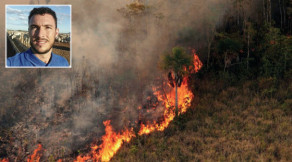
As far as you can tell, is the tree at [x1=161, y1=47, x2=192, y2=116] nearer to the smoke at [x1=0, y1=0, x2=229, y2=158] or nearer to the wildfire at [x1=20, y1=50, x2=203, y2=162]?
the wildfire at [x1=20, y1=50, x2=203, y2=162]

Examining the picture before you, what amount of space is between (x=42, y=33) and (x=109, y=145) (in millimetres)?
9477

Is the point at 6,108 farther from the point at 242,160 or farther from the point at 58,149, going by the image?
the point at 242,160

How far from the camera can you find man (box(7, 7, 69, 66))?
1521 centimetres

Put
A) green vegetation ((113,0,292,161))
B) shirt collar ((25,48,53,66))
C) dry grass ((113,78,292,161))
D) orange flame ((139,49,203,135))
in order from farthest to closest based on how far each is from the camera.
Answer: orange flame ((139,49,203,135)) → shirt collar ((25,48,53,66)) → green vegetation ((113,0,292,161)) → dry grass ((113,78,292,161))

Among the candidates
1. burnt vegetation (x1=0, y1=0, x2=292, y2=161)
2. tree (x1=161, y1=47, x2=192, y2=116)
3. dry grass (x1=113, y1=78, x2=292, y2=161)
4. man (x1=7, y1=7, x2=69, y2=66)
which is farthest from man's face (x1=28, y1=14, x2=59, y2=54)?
dry grass (x1=113, y1=78, x2=292, y2=161)

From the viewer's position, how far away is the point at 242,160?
41.0 feet

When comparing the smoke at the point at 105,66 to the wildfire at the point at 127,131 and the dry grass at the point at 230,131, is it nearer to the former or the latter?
the wildfire at the point at 127,131

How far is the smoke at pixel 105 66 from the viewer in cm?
2280

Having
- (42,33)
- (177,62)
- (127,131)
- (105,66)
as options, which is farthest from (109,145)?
(105,66)

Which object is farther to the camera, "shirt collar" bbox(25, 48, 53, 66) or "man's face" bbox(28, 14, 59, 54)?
"shirt collar" bbox(25, 48, 53, 66)

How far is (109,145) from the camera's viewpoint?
1812 cm

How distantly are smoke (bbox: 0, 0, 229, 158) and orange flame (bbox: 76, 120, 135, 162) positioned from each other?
2.33 m

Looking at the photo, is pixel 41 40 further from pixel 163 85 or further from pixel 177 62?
pixel 163 85

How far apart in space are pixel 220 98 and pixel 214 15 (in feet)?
34.3
